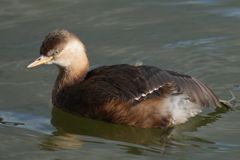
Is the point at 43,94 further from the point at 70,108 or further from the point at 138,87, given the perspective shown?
the point at 138,87

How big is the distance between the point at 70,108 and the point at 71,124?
0.74ft

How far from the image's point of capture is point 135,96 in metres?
5.12

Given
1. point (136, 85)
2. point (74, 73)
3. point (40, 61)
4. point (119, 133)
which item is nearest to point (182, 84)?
point (136, 85)

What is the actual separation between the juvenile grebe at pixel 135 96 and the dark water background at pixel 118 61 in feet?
0.57

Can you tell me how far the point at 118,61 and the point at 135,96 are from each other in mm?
2145

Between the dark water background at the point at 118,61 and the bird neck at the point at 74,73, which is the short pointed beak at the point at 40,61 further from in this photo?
the dark water background at the point at 118,61

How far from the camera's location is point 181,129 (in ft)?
17.5

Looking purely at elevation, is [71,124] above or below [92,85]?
below

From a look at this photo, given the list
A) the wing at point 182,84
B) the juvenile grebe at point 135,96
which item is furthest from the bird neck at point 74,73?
the wing at point 182,84

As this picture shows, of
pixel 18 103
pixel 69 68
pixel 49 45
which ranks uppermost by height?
pixel 49 45

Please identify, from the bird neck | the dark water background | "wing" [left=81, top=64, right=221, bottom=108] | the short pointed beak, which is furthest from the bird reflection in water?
the short pointed beak

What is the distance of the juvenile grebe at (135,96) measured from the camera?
5.17 meters

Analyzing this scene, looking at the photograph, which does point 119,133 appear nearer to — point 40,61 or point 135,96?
point 135,96

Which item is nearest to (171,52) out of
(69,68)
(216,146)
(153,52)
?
(153,52)
